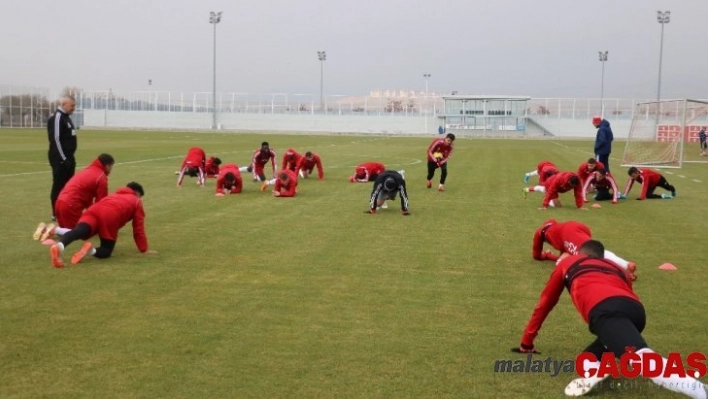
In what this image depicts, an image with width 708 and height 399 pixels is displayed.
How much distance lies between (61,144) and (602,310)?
10.3 meters

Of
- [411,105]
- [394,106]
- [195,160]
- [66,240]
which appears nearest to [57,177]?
[66,240]

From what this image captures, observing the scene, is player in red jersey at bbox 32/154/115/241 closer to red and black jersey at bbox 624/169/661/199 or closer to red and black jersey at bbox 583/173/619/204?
red and black jersey at bbox 583/173/619/204

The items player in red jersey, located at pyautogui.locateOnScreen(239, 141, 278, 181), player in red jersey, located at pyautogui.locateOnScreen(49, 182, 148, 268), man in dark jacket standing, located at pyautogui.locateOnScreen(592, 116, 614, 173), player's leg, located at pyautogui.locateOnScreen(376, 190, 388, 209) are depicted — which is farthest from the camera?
player in red jersey, located at pyautogui.locateOnScreen(239, 141, 278, 181)

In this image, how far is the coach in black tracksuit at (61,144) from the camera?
12.8 meters

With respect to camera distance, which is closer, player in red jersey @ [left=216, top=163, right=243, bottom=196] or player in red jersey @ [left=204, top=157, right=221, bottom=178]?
player in red jersey @ [left=216, top=163, right=243, bottom=196]

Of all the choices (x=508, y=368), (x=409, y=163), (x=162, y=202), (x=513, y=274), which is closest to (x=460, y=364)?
(x=508, y=368)

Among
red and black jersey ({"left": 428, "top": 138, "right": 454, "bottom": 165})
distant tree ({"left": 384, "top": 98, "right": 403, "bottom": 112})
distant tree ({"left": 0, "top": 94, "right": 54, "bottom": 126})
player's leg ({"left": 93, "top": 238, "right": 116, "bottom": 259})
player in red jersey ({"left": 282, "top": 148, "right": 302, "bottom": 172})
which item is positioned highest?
distant tree ({"left": 384, "top": 98, "right": 403, "bottom": 112})

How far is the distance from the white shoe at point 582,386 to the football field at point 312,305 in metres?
0.13

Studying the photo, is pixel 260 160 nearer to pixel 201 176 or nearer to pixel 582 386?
pixel 201 176

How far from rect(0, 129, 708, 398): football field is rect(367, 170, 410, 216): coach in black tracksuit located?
0.30 metres

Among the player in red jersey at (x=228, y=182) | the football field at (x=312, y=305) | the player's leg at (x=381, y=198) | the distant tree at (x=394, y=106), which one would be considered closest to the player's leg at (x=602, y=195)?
the football field at (x=312, y=305)

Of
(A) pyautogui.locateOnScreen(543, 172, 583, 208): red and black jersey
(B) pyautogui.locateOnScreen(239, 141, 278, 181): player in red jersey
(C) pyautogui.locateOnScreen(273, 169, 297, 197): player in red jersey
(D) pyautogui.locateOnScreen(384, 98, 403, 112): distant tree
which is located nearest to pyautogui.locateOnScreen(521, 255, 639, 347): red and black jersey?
(A) pyautogui.locateOnScreen(543, 172, 583, 208): red and black jersey

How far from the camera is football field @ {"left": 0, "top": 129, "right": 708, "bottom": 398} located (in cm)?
567

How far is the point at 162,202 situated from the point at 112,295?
860cm
